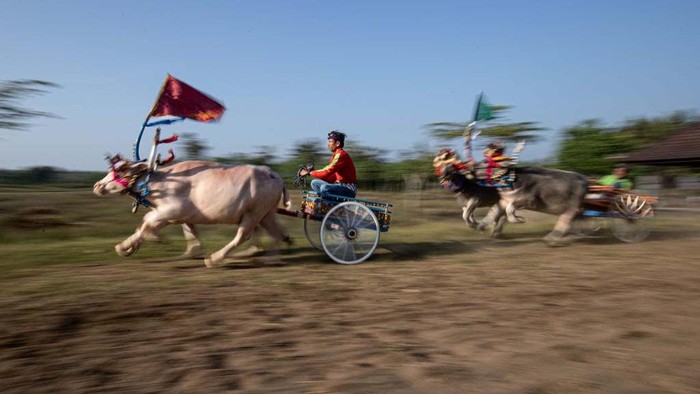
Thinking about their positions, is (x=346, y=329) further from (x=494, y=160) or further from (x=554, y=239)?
(x=554, y=239)

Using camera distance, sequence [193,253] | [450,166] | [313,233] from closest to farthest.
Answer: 1. [193,253]
2. [313,233]
3. [450,166]

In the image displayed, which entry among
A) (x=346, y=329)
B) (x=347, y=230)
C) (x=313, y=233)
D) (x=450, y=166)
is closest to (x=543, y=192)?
(x=450, y=166)

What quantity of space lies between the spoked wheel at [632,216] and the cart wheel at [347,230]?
5008 millimetres

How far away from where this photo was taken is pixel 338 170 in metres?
7.08

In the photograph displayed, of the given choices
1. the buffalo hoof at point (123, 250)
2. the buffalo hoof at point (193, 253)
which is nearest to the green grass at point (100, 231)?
the buffalo hoof at point (193, 253)

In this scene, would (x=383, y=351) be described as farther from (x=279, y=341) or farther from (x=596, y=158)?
(x=596, y=158)

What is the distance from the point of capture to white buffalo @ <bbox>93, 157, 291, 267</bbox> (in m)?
6.19

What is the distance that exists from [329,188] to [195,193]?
1721mm

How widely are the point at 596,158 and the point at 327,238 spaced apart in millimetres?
16729

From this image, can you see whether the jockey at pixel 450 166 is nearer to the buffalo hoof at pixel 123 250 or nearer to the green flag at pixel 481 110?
the green flag at pixel 481 110

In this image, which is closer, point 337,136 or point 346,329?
point 346,329

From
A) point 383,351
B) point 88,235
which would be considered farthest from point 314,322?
point 88,235

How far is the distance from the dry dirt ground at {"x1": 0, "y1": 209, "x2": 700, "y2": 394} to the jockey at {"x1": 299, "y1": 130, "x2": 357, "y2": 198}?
1.08 metres

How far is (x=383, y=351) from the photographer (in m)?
3.56
